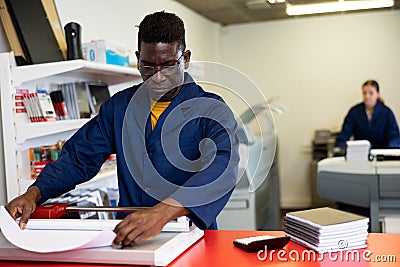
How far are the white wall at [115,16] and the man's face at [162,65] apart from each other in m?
1.49

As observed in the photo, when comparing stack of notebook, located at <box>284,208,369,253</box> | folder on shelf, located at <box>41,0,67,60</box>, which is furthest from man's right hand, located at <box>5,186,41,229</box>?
folder on shelf, located at <box>41,0,67,60</box>

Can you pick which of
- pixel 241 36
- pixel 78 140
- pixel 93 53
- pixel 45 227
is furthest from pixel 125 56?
pixel 241 36

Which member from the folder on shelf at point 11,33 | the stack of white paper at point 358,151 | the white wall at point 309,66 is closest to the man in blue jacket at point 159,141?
the folder on shelf at point 11,33

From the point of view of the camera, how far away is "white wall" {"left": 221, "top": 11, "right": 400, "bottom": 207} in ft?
18.2

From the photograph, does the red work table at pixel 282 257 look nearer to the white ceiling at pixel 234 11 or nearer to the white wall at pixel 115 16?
the white wall at pixel 115 16

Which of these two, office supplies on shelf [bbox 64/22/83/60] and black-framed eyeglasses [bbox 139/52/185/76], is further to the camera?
office supplies on shelf [bbox 64/22/83/60]

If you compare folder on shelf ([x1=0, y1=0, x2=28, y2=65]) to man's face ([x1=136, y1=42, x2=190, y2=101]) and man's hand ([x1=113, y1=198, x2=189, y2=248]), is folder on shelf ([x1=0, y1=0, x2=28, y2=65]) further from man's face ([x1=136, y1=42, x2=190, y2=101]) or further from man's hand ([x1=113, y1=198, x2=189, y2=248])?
man's hand ([x1=113, y1=198, x2=189, y2=248])

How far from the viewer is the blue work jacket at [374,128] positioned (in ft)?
14.8

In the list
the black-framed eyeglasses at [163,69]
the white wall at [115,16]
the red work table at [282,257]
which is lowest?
the red work table at [282,257]

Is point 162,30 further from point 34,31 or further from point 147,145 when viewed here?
point 34,31

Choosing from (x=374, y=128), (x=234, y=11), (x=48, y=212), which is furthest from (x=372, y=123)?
(x=48, y=212)

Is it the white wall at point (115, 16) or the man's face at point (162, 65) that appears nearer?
the man's face at point (162, 65)

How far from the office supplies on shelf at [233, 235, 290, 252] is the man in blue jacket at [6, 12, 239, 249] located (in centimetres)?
10

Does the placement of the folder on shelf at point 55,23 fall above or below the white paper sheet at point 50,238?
above
